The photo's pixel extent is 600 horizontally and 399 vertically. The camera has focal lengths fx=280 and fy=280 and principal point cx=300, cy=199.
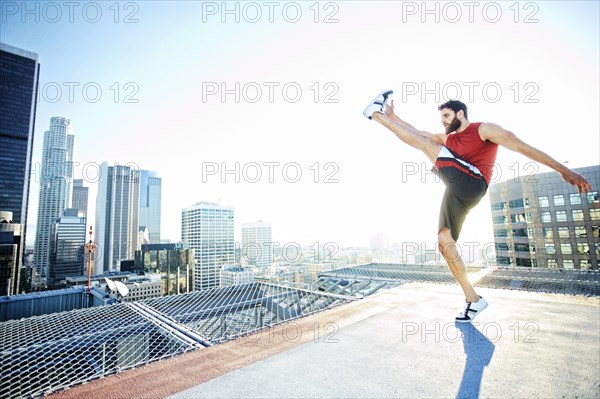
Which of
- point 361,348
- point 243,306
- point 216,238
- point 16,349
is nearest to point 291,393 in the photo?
point 361,348

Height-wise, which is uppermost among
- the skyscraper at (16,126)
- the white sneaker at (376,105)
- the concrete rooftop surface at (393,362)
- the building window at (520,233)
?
the skyscraper at (16,126)

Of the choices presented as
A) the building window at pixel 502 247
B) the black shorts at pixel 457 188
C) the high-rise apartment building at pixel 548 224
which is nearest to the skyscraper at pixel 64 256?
the building window at pixel 502 247

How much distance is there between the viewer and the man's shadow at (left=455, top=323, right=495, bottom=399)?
3.85m

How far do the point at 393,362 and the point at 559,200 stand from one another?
229 ft

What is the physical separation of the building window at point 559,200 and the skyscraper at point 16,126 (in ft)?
629

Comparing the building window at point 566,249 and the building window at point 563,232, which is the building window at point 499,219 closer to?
the building window at point 563,232

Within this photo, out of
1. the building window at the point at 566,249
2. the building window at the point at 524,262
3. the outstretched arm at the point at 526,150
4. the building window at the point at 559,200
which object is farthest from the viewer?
the building window at the point at 524,262

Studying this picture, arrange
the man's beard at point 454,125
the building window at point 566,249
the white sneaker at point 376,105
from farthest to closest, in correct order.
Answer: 1. the building window at point 566,249
2. the white sneaker at point 376,105
3. the man's beard at point 454,125

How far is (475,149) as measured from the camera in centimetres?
245

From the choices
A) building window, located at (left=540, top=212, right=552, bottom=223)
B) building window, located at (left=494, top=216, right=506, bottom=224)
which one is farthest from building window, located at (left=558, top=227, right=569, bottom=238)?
building window, located at (left=494, top=216, right=506, bottom=224)

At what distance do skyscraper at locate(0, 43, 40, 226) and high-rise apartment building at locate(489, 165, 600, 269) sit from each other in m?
183

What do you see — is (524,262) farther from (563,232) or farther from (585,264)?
(585,264)

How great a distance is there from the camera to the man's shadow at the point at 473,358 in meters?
3.85

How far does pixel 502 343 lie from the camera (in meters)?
5.51
